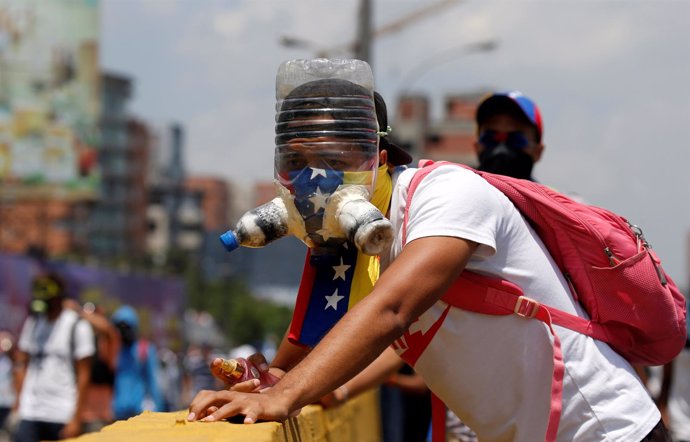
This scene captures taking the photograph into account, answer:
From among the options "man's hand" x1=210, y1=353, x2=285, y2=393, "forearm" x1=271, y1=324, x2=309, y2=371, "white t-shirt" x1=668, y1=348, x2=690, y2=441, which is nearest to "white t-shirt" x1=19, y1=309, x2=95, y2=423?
"white t-shirt" x1=668, y1=348, x2=690, y2=441

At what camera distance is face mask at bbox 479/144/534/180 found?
5.12 m

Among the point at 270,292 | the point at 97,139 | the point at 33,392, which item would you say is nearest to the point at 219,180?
the point at 270,292

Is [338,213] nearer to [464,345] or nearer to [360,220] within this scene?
[360,220]

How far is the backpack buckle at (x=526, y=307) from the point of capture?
2.97 m

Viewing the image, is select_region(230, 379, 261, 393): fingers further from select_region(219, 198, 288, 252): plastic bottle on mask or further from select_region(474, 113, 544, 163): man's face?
select_region(474, 113, 544, 163): man's face

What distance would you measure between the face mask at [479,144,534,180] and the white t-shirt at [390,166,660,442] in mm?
2047

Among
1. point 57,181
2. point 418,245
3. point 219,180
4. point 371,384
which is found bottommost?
point 219,180

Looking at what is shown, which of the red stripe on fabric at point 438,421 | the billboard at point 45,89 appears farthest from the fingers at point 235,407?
the billboard at point 45,89

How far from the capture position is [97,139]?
4241 centimetres

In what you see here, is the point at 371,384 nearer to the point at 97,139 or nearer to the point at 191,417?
the point at 191,417

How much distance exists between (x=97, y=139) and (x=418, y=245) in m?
40.7

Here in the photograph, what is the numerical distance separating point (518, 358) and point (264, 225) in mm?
709

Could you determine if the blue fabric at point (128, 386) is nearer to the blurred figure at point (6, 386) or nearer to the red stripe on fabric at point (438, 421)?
the blurred figure at point (6, 386)

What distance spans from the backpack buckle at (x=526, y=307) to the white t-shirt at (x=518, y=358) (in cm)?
2
